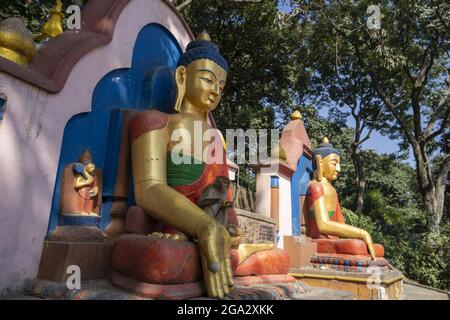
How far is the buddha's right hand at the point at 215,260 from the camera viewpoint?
2.42 meters

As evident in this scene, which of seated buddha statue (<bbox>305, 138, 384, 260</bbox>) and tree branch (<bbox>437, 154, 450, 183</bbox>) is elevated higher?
tree branch (<bbox>437, 154, 450, 183</bbox>)

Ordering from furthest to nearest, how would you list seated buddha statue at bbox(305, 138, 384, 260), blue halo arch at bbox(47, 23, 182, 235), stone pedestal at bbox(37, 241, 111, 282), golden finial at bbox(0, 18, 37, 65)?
seated buddha statue at bbox(305, 138, 384, 260)
blue halo arch at bbox(47, 23, 182, 235)
golden finial at bbox(0, 18, 37, 65)
stone pedestal at bbox(37, 241, 111, 282)

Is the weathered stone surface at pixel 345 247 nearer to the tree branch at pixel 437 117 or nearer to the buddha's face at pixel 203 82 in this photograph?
the buddha's face at pixel 203 82

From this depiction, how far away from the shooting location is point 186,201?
2.79 metres

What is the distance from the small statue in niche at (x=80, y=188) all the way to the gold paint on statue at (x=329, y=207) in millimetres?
3995

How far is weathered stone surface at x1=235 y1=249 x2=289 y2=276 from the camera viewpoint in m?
3.19

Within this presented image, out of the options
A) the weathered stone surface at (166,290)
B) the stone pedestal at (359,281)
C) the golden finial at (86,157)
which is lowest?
the stone pedestal at (359,281)

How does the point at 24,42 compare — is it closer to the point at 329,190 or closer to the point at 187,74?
the point at 187,74

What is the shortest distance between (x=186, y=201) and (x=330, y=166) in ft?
15.1

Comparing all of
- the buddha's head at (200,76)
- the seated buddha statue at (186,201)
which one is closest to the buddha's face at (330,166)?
the seated buddha statue at (186,201)

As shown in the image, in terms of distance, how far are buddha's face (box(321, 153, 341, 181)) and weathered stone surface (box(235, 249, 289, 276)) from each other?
3.63 meters

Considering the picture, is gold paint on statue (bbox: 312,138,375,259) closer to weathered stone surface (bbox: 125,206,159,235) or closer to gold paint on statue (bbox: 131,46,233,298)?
gold paint on statue (bbox: 131,46,233,298)

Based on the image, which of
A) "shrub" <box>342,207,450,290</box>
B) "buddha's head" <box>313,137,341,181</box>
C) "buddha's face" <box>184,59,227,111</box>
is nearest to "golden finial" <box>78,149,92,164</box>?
"buddha's face" <box>184,59,227,111</box>

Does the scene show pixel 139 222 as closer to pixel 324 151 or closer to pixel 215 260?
pixel 215 260
